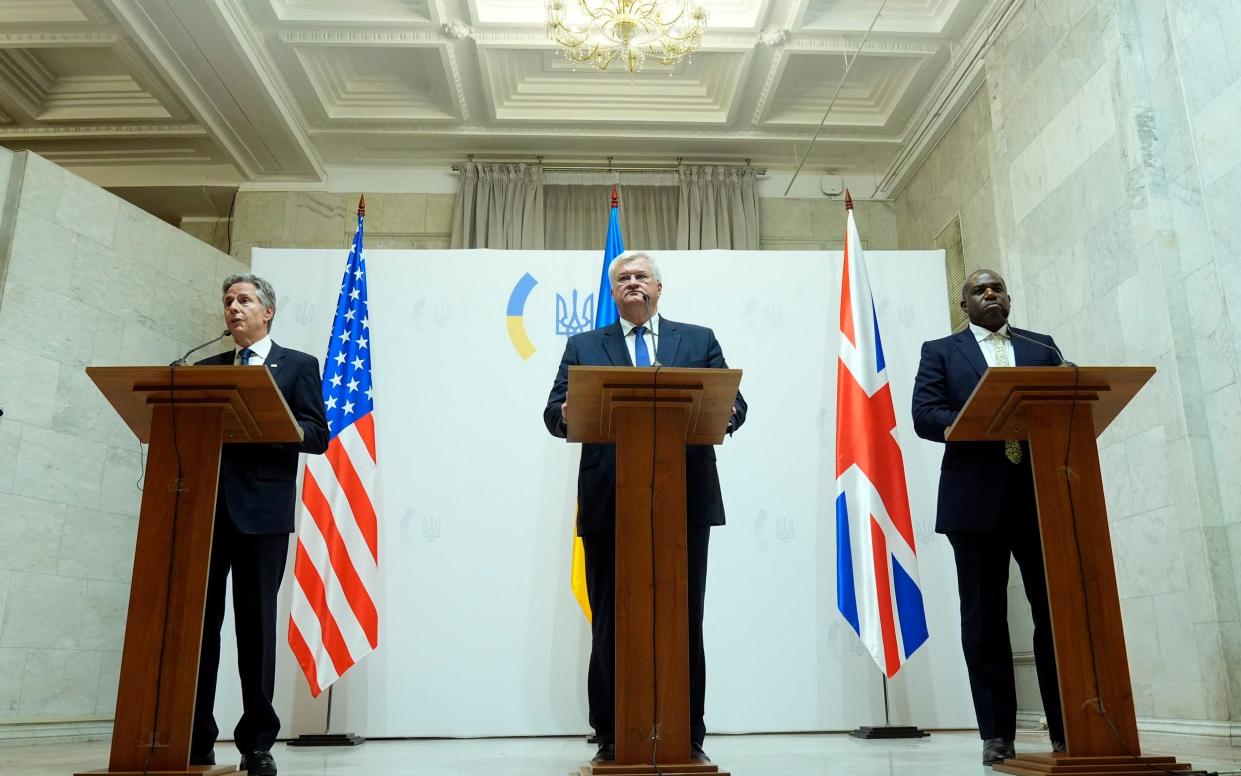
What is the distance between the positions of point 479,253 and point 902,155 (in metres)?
3.82

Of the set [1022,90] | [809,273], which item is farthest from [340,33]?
[1022,90]

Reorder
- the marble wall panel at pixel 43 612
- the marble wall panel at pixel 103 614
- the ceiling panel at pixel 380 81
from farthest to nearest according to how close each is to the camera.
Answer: the ceiling panel at pixel 380 81
the marble wall panel at pixel 103 614
the marble wall panel at pixel 43 612

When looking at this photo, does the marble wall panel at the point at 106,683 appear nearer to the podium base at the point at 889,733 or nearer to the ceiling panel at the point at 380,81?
the podium base at the point at 889,733

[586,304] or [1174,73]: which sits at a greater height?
[1174,73]

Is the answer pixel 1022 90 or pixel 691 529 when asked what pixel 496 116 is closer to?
pixel 1022 90

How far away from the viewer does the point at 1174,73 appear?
13.0 ft

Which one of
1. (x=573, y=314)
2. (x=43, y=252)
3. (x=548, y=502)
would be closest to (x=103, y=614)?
(x=43, y=252)

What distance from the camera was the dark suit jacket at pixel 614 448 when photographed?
8.43 feet

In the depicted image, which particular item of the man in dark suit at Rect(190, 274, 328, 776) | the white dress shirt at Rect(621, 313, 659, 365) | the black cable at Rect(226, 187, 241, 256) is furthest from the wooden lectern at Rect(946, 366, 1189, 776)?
the black cable at Rect(226, 187, 241, 256)

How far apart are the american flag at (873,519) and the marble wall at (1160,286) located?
2.85 ft

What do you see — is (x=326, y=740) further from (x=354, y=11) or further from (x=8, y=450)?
(x=354, y=11)

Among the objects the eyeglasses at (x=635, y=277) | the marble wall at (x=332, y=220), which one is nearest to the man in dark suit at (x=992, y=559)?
the eyeglasses at (x=635, y=277)

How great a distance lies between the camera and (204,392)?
7.42 ft

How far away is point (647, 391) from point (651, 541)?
0.34 meters
